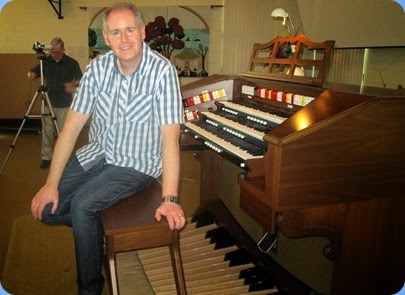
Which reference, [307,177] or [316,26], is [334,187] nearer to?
[307,177]

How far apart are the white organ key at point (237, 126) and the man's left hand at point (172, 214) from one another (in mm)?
600

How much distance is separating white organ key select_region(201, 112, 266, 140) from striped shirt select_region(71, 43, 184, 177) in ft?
1.46

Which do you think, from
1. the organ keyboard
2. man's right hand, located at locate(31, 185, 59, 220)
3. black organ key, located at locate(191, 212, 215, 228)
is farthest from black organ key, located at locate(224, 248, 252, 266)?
man's right hand, located at locate(31, 185, 59, 220)

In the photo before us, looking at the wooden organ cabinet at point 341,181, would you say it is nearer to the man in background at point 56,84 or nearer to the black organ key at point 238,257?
the black organ key at point 238,257

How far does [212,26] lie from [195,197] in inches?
149

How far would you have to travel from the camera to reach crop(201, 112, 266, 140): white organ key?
72.7 inches

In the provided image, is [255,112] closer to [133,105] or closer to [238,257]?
[133,105]

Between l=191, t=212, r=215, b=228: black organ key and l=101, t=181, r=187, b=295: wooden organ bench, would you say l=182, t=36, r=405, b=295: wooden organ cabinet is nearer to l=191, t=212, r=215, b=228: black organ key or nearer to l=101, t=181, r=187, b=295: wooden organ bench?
l=101, t=181, r=187, b=295: wooden organ bench

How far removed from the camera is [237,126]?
80.7 inches

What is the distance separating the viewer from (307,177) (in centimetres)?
137

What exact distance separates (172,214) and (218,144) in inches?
23.7

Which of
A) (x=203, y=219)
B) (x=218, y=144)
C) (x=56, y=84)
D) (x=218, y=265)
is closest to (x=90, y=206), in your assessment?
(x=218, y=144)

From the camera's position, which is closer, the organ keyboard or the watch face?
the watch face

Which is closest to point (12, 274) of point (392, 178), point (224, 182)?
point (224, 182)
